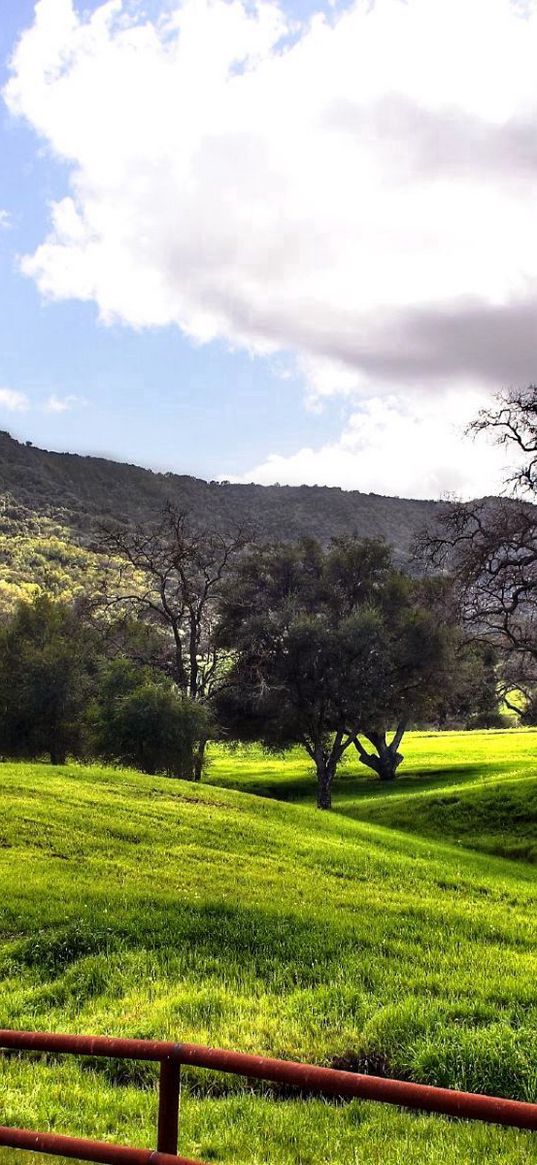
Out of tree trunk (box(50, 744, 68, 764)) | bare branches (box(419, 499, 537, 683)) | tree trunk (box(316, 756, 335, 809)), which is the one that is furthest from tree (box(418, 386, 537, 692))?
tree trunk (box(50, 744, 68, 764))

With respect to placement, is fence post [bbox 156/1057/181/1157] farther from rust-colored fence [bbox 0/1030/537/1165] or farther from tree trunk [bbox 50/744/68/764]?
tree trunk [bbox 50/744/68/764]

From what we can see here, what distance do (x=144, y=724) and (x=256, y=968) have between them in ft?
93.1

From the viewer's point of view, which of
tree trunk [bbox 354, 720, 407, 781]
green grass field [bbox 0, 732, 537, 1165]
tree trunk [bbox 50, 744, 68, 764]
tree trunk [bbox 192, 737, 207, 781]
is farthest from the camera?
tree trunk [bbox 354, 720, 407, 781]

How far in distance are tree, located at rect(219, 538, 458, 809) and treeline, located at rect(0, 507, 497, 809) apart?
0.08 metres

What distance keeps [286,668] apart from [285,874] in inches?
845

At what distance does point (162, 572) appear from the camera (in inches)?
2034

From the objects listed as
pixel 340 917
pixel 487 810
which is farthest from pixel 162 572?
pixel 340 917

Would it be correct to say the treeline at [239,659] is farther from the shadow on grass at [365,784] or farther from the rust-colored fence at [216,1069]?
the rust-colored fence at [216,1069]

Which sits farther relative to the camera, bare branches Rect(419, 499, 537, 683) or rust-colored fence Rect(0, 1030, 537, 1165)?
bare branches Rect(419, 499, 537, 683)

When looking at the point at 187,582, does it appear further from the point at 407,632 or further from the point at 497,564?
the point at 497,564

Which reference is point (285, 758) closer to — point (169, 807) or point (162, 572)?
point (162, 572)

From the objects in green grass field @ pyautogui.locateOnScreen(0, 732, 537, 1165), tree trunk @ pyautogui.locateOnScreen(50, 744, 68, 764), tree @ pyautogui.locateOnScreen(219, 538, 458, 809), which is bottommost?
tree trunk @ pyautogui.locateOnScreen(50, 744, 68, 764)

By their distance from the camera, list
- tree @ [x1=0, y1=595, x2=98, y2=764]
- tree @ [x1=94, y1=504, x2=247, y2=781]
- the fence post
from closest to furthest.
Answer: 1. the fence post
2. tree @ [x1=0, y1=595, x2=98, y2=764]
3. tree @ [x1=94, y1=504, x2=247, y2=781]

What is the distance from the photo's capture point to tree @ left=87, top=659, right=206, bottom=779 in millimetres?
38750
